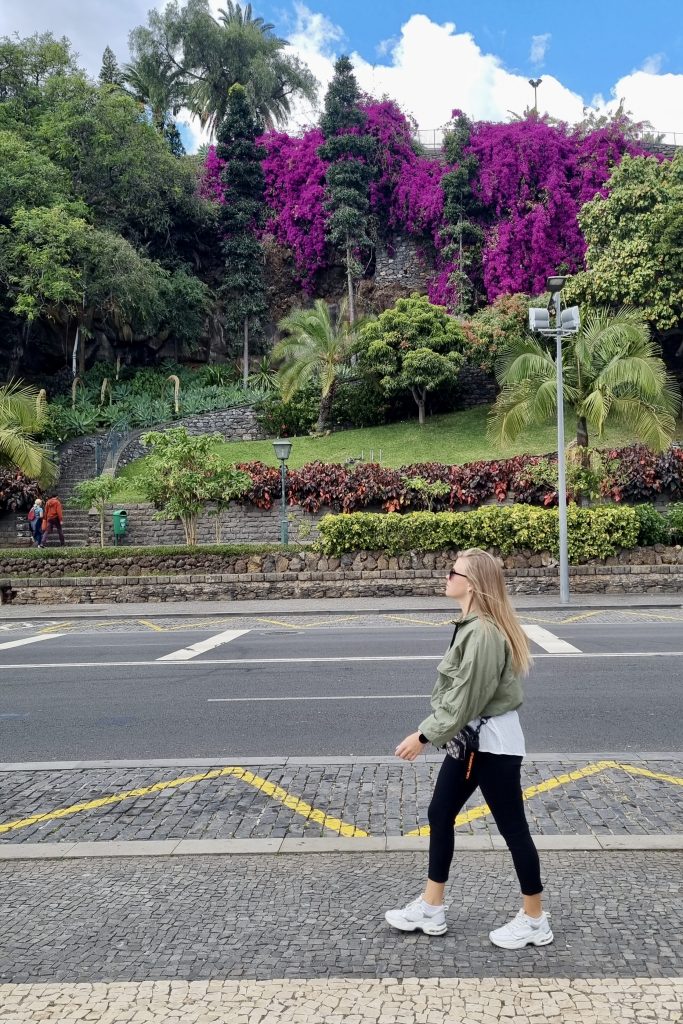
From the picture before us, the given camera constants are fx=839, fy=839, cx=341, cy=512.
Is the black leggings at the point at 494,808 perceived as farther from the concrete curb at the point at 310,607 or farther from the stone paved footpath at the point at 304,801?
the concrete curb at the point at 310,607

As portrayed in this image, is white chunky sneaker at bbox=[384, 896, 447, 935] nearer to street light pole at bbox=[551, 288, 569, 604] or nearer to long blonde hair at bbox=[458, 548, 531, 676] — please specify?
long blonde hair at bbox=[458, 548, 531, 676]

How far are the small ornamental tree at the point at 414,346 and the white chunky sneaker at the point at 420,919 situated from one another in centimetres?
3115

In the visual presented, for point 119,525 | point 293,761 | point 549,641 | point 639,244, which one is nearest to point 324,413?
point 119,525

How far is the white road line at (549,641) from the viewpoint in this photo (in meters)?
11.4

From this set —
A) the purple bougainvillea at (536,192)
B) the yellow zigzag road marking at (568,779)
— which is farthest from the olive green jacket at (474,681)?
the purple bougainvillea at (536,192)

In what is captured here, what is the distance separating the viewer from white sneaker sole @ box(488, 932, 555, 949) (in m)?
3.54

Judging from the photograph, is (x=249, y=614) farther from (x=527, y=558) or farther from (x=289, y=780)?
(x=289, y=780)

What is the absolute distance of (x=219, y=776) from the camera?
20.1ft

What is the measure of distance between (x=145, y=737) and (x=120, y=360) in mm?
39372

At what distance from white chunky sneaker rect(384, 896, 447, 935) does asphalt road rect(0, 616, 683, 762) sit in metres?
3.04

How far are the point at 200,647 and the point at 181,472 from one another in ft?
31.5

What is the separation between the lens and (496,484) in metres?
24.9

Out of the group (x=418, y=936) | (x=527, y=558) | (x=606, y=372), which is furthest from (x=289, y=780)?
(x=606, y=372)

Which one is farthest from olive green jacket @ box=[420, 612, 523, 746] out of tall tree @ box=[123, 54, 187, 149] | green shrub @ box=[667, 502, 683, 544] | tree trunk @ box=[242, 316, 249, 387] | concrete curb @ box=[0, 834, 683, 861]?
tall tree @ box=[123, 54, 187, 149]
